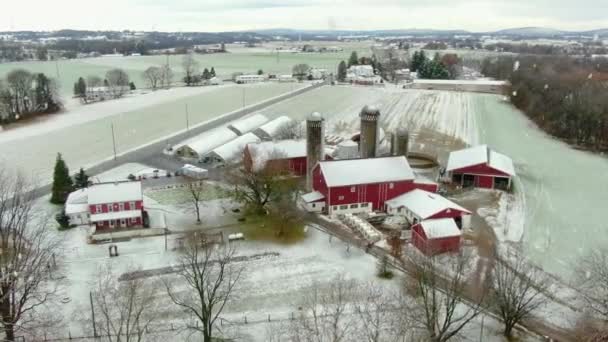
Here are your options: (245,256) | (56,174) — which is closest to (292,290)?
(245,256)

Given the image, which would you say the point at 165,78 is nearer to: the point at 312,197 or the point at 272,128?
the point at 272,128

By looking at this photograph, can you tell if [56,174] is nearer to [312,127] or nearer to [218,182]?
[218,182]

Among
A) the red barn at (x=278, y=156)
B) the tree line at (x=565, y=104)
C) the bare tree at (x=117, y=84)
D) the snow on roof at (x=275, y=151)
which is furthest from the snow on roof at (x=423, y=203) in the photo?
the bare tree at (x=117, y=84)

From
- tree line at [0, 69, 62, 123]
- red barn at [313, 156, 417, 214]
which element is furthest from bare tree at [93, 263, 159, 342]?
tree line at [0, 69, 62, 123]

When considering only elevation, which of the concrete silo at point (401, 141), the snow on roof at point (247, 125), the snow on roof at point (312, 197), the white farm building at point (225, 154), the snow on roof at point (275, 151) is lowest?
the snow on roof at point (312, 197)

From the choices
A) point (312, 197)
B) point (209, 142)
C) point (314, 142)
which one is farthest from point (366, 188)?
point (209, 142)

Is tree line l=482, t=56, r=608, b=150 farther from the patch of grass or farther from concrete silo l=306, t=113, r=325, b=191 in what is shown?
the patch of grass

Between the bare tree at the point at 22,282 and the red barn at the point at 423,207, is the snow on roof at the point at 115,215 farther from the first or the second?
the red barn at the point at 423,207
